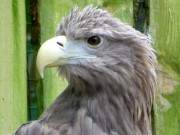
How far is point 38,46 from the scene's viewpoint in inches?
176

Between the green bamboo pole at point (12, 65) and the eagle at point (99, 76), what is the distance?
0.37 meters

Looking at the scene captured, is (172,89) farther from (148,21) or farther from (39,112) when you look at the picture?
(39,112)

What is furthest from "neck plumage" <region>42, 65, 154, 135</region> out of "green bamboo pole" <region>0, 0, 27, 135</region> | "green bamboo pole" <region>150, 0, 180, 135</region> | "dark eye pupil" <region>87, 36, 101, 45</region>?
"green bamboo pole" <region>150, 0, 180, 135</region>

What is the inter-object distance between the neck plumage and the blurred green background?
414mm

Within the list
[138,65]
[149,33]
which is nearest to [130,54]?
[138,65]

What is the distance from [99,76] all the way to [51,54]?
255 millimetres

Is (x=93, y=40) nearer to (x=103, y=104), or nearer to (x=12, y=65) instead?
(x=103, y=104)

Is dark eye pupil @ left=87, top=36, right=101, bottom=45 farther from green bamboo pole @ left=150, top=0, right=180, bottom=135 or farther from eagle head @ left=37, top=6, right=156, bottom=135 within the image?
green bamboo pole @ left=150, top=0, right=180, bottom=135

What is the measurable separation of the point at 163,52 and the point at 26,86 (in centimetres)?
64

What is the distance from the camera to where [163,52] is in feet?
14.8

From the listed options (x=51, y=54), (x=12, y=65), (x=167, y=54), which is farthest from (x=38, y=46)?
(x=51, y=54)

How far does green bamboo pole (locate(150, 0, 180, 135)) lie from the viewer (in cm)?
449

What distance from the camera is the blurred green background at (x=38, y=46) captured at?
14.1ft

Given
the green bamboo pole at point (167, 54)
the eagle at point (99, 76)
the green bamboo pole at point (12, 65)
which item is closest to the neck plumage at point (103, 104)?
the eagle at point (99, 76)
